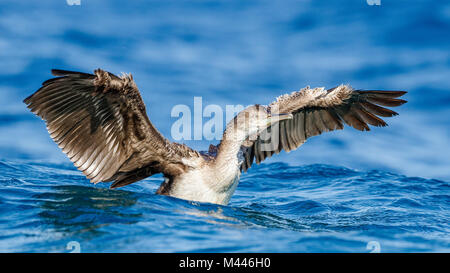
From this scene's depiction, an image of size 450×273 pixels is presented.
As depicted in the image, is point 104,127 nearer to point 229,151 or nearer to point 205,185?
point 205,185

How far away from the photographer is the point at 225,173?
8.69 metres

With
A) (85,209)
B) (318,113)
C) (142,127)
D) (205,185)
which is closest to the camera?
(85,209)

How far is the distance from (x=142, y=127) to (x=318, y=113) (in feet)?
11.9

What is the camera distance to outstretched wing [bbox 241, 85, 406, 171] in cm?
973

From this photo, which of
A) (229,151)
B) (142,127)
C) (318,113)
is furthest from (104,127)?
(318,113)

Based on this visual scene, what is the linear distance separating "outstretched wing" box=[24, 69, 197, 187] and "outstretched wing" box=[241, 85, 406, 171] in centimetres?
160

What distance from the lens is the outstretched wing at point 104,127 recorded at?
25.2 ft

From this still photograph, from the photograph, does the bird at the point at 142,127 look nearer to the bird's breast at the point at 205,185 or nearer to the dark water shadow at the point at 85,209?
the bird's breast at the point at 205,185

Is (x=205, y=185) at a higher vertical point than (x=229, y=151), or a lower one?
lower

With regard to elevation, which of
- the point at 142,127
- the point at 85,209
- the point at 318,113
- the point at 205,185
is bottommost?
the point at 85,209

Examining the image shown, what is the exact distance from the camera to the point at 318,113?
1035cm
